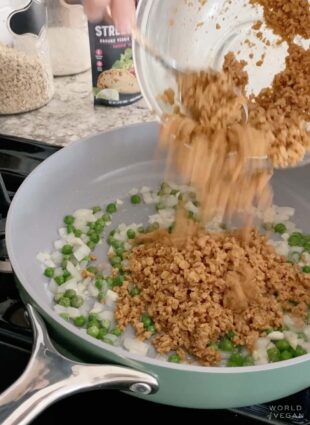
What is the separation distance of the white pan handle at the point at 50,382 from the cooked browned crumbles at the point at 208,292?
0.23 m

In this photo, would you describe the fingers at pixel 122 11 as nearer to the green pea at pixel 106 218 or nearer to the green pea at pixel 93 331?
the green pea at pixel 106 218

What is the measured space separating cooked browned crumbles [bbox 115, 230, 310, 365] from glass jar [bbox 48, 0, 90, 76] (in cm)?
81

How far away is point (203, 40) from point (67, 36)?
0.68 metres

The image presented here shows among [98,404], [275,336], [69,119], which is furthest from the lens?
[69,119]

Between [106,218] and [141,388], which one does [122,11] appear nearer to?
[106,218]

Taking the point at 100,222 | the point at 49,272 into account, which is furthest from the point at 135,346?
the point at 100,222

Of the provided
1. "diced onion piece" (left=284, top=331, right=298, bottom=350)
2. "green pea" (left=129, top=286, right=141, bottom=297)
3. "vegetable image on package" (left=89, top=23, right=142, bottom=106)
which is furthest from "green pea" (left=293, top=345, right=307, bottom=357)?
"vegetable image on package" (left=89, top=23, right=142, bottom=106)

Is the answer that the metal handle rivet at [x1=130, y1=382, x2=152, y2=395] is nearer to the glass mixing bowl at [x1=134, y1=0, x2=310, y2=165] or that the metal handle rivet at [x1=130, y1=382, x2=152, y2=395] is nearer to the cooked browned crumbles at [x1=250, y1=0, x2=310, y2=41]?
the glass mixing bowl at [x1=134, y1=0, x2=310, y2=165]

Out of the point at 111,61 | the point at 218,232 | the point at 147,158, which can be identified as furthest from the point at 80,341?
the point at 111,61

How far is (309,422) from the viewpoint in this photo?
906 millimetres

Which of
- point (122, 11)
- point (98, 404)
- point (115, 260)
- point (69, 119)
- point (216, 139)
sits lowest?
point (98, 404)

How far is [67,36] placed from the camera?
1.70 m

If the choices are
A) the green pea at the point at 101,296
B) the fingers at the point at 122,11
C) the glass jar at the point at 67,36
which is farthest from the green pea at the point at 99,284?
the glass jar at the point at 67,36

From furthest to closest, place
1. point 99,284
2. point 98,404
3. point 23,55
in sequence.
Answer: point 23,55, point 99,284, point 98,404
